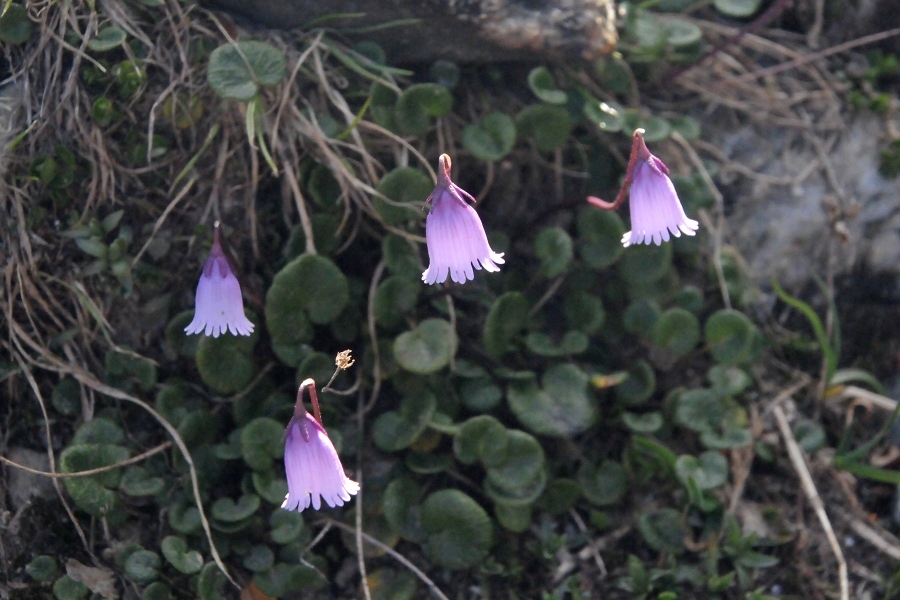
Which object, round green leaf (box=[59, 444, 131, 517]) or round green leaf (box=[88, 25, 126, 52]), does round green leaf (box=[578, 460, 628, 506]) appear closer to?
round green leaf (box=[59, 444, 131, 517])

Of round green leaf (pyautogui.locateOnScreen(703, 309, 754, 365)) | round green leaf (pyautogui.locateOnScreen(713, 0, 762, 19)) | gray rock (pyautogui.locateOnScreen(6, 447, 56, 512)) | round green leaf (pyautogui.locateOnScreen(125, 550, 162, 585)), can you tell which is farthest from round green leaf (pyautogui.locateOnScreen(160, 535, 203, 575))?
round green leaf (pyautogui.locateOnScreen(713, 0, 762, 19))

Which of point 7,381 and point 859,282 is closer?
point 7,381

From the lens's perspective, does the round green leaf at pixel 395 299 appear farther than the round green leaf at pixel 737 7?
No

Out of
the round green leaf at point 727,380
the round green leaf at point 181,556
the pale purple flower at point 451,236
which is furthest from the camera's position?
the round green leaf at point 727,380

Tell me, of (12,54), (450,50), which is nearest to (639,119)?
(450,50)

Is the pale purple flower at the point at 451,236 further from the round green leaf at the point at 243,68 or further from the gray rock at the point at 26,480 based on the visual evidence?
the gray rock at the point at 26,480

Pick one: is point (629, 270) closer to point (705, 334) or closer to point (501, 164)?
point (705, 334)

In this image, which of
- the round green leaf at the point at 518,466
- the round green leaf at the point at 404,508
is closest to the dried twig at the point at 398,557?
the round green leaf at the point at 404,508
